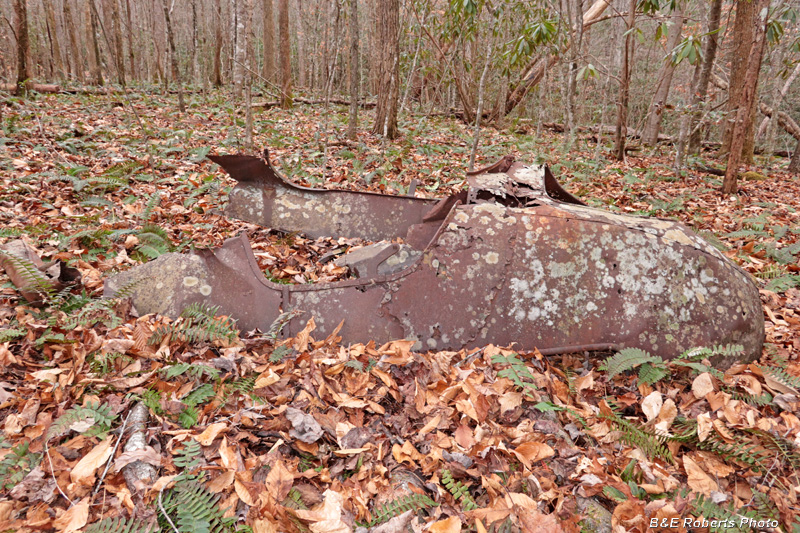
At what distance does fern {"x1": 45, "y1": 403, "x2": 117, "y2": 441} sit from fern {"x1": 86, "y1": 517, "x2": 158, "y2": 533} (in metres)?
0.48

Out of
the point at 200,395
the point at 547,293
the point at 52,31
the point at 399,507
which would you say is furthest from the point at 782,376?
the point at 52,31

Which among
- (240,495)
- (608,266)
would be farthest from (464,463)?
Answer: (608,266)

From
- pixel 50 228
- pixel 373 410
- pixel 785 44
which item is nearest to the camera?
pixel 373 410

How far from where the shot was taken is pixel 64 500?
65.6 inches

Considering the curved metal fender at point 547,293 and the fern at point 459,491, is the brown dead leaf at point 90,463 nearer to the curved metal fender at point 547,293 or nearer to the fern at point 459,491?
the curved metal fender at point 547,293

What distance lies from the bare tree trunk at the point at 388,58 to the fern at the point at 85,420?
253 inches

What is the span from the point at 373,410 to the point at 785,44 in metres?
17.9

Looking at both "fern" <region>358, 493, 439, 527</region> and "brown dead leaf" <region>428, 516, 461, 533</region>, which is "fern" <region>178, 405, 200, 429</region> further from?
"brown dead leaf" <region>428, 516, 461, 533</region>

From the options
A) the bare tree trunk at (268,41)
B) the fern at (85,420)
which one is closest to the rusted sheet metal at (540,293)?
the fern at (85,420)

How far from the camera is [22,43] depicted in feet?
30.3

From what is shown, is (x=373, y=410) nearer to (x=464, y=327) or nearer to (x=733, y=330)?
(x=464, y=327)

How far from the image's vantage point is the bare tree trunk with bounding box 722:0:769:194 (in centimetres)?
616

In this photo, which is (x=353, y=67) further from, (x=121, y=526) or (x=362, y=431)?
(x=121, y=526)

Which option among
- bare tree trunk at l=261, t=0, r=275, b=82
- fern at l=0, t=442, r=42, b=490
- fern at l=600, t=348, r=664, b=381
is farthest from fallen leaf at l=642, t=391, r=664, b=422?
bare tree trunk at l=261, t=0, r=275, b=82
